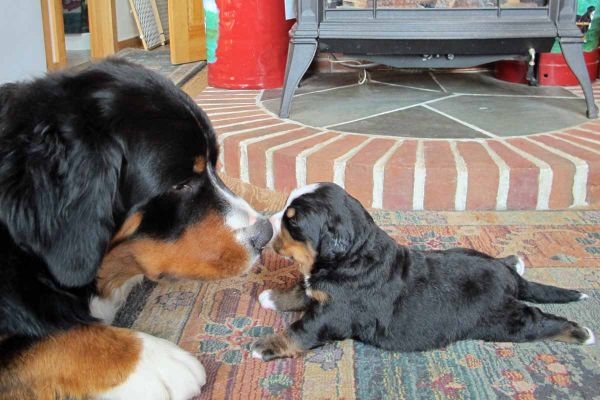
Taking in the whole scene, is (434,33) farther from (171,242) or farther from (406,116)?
(171,242)

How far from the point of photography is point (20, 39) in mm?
4098

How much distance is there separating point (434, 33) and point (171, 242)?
5.64ft

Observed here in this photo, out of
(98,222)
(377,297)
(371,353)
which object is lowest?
(371,353)

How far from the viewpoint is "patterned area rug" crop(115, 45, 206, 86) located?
4.39 m

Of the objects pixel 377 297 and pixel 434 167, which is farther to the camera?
pixel 434 167

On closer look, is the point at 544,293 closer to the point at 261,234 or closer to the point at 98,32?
the point at 261,234

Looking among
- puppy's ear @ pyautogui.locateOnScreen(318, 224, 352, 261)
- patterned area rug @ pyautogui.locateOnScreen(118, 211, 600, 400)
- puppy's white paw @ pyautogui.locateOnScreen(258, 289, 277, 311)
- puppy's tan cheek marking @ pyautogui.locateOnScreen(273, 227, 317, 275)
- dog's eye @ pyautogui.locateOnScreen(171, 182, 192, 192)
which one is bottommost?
patterned area rug @ pyautogui.locateOnScreen(118, 211, 600, 400)

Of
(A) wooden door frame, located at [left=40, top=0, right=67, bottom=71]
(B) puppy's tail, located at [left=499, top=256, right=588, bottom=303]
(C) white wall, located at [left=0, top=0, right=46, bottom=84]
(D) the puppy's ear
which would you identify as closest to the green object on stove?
(B) puppy's tail, located at [left=499, top=256, right=588, bottom=303]

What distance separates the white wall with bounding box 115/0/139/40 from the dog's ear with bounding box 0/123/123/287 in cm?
548

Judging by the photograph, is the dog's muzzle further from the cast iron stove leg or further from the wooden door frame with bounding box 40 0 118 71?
the wooden door frame with bounding box 40 0 118 71

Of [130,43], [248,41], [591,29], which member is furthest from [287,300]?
[130,43]

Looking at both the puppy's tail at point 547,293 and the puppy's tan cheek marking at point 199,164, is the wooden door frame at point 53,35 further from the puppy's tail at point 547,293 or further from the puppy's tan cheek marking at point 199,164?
the puppy's tail at point 547,293

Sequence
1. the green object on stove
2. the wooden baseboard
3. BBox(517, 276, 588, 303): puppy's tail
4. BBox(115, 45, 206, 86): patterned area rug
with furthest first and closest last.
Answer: the wooden baseboard → BBox(115, 45, 206, 86): patterned area rug → the green object on stove → BBox(517, 276, 588, 303): puppy's tail

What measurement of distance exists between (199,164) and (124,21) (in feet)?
18.5
